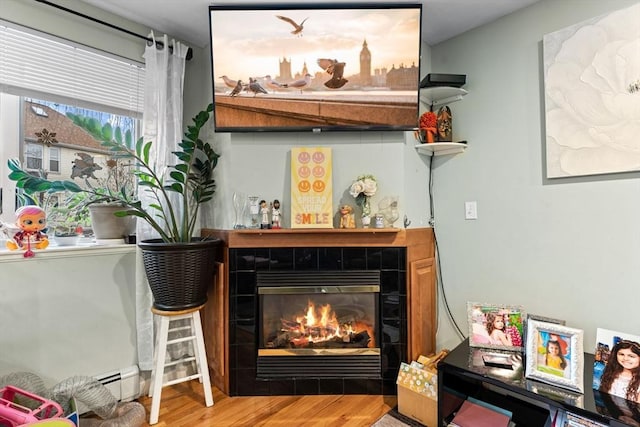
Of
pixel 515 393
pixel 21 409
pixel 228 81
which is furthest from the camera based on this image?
pixel 228 81

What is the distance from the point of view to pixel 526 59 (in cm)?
178

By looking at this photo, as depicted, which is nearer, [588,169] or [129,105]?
[588,169]

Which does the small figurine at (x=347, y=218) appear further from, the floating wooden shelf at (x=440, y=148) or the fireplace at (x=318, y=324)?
the floating wooden shelf at (x=440, y=148)

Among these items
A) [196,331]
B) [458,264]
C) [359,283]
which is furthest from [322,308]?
[458,264]

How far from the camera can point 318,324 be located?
6.54 feet

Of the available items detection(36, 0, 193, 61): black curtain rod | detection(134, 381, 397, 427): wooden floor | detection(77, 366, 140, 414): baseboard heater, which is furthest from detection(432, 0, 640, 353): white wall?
detection(77, 366, 140, 414): baseboard heater

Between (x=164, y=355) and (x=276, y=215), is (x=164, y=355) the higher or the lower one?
the lower one

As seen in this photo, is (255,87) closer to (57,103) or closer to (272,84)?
(272,84)

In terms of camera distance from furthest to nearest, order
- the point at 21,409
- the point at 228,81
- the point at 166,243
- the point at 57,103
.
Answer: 1. the point at 228,81
2. the point at 57,103
3. the point at 166,243
4. the point at 21,409

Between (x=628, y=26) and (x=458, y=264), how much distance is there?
1.46 m

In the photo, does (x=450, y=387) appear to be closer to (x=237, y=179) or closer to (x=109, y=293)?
(x=237, y=179)

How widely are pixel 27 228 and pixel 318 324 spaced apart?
165 centimetres

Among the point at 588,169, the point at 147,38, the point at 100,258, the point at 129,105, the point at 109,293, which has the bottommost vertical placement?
the point at 109,293

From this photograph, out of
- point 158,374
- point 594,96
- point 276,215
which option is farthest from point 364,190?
point 158,374
